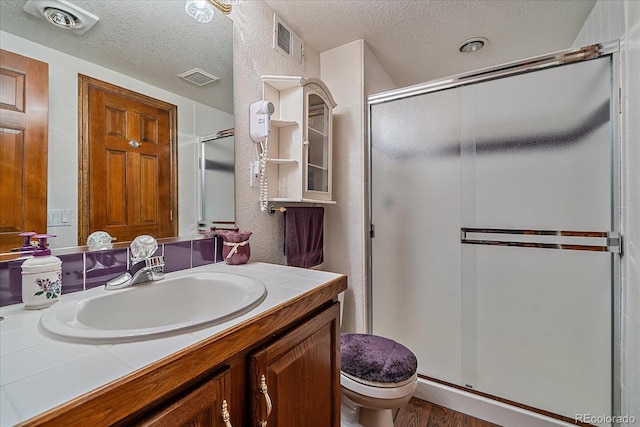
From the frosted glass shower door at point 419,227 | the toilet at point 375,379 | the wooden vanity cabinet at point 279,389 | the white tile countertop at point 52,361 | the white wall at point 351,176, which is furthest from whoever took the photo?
the white wall at point 351,176

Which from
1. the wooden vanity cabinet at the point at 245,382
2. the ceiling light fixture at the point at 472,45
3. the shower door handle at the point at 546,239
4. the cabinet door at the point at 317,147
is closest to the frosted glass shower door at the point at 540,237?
the shower door handle at the point at 546,239

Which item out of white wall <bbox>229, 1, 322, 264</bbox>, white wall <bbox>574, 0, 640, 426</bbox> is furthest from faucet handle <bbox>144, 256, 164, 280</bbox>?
white wall <bbox>574, 0, 640, 426</bbox>

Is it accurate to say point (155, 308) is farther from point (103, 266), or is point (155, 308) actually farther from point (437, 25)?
point (437, 25)

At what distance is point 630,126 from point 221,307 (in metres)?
1.70

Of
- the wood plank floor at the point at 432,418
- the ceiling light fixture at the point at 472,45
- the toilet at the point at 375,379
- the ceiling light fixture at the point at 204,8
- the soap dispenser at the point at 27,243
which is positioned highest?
the ceiling light fixture at the point at 472,45

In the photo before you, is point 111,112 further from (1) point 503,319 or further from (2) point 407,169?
(1) point 503,319

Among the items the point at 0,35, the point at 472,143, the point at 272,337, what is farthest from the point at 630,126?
the point at 0,35

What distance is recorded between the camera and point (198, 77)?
114cm

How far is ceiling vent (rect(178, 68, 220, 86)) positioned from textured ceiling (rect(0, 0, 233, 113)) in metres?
0.01

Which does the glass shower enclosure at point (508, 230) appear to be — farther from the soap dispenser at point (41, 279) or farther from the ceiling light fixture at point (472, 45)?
the soap dispenser at point (41, 279)

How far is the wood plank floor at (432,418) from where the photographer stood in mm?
1429

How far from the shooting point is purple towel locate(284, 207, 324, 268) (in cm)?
148

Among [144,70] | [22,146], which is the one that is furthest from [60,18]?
[22,146]

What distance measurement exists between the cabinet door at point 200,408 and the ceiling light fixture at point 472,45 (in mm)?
2243
